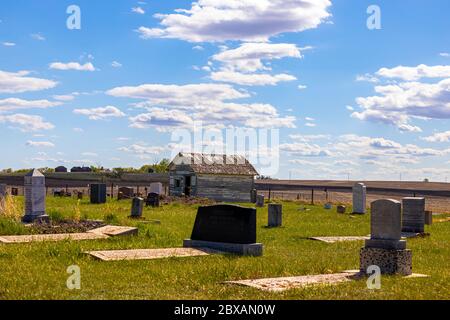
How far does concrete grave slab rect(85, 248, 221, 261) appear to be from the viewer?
42.9 feet

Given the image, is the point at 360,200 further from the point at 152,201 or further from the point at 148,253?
the point at 148,253

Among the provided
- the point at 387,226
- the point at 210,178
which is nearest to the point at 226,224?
the point at 387,226

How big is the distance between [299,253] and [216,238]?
208 cm

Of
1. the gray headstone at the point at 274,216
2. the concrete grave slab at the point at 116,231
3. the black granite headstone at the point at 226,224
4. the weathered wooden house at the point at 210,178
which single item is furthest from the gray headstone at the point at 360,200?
the black granite headstone at the point at 226,224

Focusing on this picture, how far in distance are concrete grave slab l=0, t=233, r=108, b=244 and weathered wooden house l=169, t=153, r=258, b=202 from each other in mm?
30057

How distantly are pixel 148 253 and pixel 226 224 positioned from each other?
2.13 meters

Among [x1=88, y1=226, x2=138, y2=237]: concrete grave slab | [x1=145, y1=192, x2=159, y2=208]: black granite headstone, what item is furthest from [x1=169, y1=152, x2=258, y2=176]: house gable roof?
[x1=88, y1=226, x2=138, y2=237]: concrete grave slab

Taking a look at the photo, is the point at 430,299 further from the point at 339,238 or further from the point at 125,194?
the point at 125,194

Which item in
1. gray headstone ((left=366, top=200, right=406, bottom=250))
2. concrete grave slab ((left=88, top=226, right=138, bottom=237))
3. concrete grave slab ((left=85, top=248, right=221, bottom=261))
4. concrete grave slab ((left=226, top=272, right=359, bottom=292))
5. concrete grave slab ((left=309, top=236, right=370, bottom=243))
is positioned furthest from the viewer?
concrete grave slab ((left=309, top=236, right=370, bottom=243))

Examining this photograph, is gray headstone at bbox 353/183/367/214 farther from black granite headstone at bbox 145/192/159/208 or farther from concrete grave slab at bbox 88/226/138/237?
concrete grave slab at bbox 88/226/138/237

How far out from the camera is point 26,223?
20.6m

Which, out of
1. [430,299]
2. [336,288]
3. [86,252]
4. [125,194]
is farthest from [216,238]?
[125,194]

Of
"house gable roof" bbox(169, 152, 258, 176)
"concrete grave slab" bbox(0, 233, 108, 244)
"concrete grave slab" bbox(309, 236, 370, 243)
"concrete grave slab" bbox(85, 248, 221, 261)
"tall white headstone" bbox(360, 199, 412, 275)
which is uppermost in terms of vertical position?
"house gable roof" bbox(169, 152, 258, 176)

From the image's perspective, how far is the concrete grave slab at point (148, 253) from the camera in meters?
13.1
